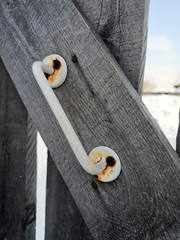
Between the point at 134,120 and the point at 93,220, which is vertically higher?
the point at 134,120

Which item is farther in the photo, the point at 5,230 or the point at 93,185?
the point at 5,230

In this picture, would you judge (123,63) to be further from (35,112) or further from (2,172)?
(2,172)

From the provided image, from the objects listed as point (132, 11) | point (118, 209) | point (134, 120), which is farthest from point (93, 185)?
point (132, 11)

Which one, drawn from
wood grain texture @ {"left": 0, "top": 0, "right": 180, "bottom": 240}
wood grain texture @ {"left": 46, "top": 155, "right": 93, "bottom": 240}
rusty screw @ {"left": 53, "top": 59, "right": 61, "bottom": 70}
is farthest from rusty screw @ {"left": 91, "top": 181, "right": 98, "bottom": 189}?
rusty screw @ {"left": 53, "top": 59, "right": 61, "bottom": 70}

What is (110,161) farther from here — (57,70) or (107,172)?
(57,70)

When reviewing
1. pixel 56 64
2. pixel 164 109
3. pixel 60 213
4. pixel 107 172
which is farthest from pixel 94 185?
pixel 164 109

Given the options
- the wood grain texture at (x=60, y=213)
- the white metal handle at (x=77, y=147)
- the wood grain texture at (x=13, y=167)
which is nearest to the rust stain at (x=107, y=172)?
the white metal handle at (x=77, y=147)
